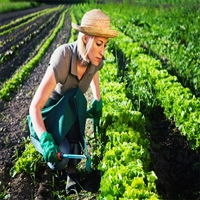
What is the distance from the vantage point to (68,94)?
359 centimetres

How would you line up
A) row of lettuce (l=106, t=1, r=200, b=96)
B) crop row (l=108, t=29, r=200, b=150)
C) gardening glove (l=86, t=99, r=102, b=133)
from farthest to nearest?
row of lettuce (l=106, t=1, r=200, b=96) < crop row (l=108, t=29, r=200, b=150) < gardening glove (l=86, t=99, r=102, b=133)

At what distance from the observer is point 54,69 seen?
11.0 feet

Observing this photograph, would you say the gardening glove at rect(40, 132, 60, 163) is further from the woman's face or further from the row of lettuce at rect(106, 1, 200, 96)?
the row of lettuce at rect(106, 1, 200, 96)

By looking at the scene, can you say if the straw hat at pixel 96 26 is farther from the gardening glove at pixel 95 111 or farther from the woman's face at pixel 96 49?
the gardening glove at pixel 95 111

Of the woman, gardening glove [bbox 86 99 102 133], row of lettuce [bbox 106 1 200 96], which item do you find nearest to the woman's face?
the woman

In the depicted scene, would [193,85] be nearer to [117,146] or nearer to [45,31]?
[117,146]

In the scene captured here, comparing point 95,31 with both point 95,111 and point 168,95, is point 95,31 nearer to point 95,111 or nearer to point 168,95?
point 95,111

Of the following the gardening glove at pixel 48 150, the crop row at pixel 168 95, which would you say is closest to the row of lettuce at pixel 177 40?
the crop row at pixel 168 95

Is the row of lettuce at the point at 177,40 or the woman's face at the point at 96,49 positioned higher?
the woman's face at the point at 96,49

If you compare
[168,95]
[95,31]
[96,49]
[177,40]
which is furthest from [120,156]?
[177,40]

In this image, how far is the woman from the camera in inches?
128

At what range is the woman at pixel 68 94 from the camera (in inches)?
128

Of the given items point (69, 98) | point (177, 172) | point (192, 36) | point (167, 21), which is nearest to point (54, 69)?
point (69, 98)

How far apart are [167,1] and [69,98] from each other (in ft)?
47.3
